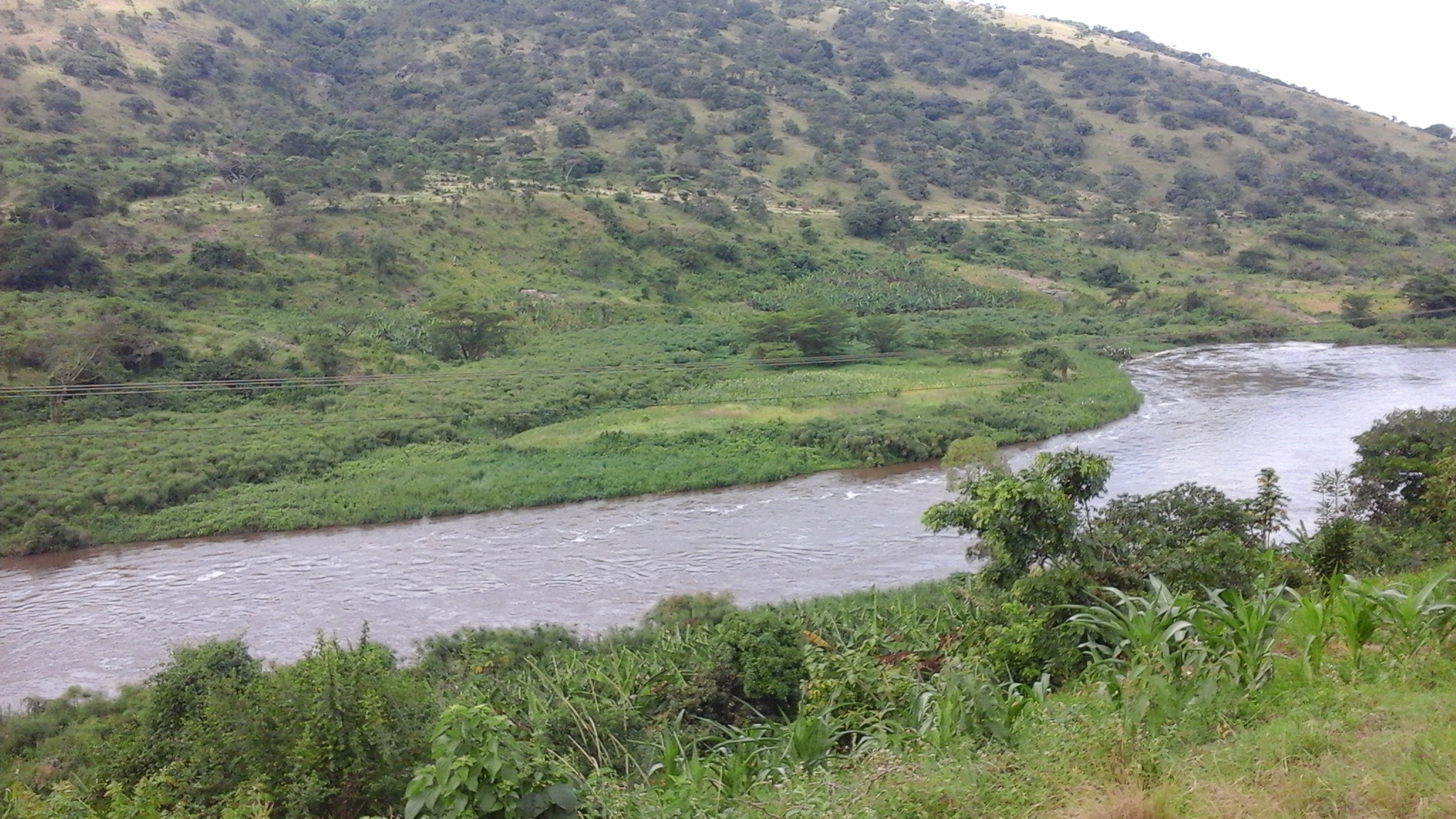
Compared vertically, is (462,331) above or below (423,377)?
above

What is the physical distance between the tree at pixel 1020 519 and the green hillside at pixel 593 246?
1502cm

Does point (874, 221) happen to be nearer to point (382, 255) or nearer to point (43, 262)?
point (382, 255)

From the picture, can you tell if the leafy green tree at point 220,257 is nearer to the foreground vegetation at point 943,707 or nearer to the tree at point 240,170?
the tree at point 240,170

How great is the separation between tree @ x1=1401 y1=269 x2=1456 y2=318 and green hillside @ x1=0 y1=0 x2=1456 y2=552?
10.6 inches

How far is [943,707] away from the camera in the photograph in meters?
5.36

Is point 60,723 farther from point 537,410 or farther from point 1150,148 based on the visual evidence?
point 1150,148

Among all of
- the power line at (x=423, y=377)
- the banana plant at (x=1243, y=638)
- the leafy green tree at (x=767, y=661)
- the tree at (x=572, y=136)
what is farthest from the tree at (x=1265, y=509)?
the tree at (x=572, y=136)

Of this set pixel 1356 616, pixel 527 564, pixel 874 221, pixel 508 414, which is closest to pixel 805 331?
pixel 508 414

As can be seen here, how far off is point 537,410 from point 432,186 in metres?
27.4

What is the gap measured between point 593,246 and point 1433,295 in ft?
123

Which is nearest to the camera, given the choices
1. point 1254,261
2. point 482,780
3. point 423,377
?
point 482,780

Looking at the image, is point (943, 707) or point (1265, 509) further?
point (1265, 509)

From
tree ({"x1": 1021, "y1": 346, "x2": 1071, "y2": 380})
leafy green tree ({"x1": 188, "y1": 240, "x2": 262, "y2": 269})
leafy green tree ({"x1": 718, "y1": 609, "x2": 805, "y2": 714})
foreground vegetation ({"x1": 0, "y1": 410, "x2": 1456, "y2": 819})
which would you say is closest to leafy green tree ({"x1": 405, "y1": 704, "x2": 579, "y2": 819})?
foreground vegetation ({"x1": 0, "y1": 410, "x2": 1456, "y2": 819})

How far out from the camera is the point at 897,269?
166 feet
